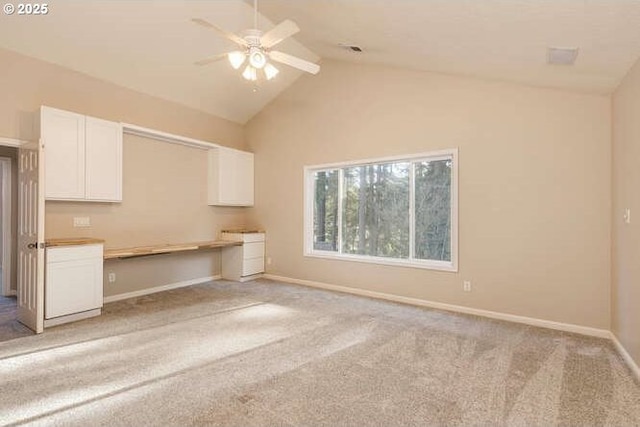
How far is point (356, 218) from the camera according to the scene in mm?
5430

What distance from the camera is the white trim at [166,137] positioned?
464 cm

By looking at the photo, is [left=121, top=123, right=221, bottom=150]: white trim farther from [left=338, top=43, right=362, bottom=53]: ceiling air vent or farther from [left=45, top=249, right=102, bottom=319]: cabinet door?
[left=338, top=43, right=362, bottom=53]: ceiling air vent

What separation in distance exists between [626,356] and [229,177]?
5.62 meters

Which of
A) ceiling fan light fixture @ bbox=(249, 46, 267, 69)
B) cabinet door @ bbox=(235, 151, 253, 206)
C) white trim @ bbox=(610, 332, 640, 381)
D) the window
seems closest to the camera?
white trim @ bbox=(610, 332, 640, 381)

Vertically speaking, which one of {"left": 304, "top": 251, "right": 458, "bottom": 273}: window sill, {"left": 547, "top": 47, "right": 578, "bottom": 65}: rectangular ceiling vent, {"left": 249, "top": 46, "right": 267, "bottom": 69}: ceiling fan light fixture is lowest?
{"left": 304, "top": 251, "right": 458, "bottom": 273}: window sill

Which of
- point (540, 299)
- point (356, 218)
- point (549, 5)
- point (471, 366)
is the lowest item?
point (471, 366)

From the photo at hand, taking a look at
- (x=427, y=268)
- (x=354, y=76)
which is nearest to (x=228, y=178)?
(x=354, y=76)

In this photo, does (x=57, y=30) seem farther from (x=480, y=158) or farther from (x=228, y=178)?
(x=480, y=158)

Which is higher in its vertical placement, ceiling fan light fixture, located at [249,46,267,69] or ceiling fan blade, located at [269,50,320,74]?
ceiling fan blade, located at [269,50,320,74]

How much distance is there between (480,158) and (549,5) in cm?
216

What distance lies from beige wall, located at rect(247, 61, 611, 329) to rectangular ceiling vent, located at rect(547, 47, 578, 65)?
872mm

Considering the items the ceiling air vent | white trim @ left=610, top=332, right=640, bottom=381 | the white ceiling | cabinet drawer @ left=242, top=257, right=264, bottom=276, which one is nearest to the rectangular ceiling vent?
the white ceiling

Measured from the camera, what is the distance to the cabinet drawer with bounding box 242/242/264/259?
5865 mm

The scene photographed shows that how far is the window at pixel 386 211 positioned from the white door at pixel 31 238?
356 centimetres
